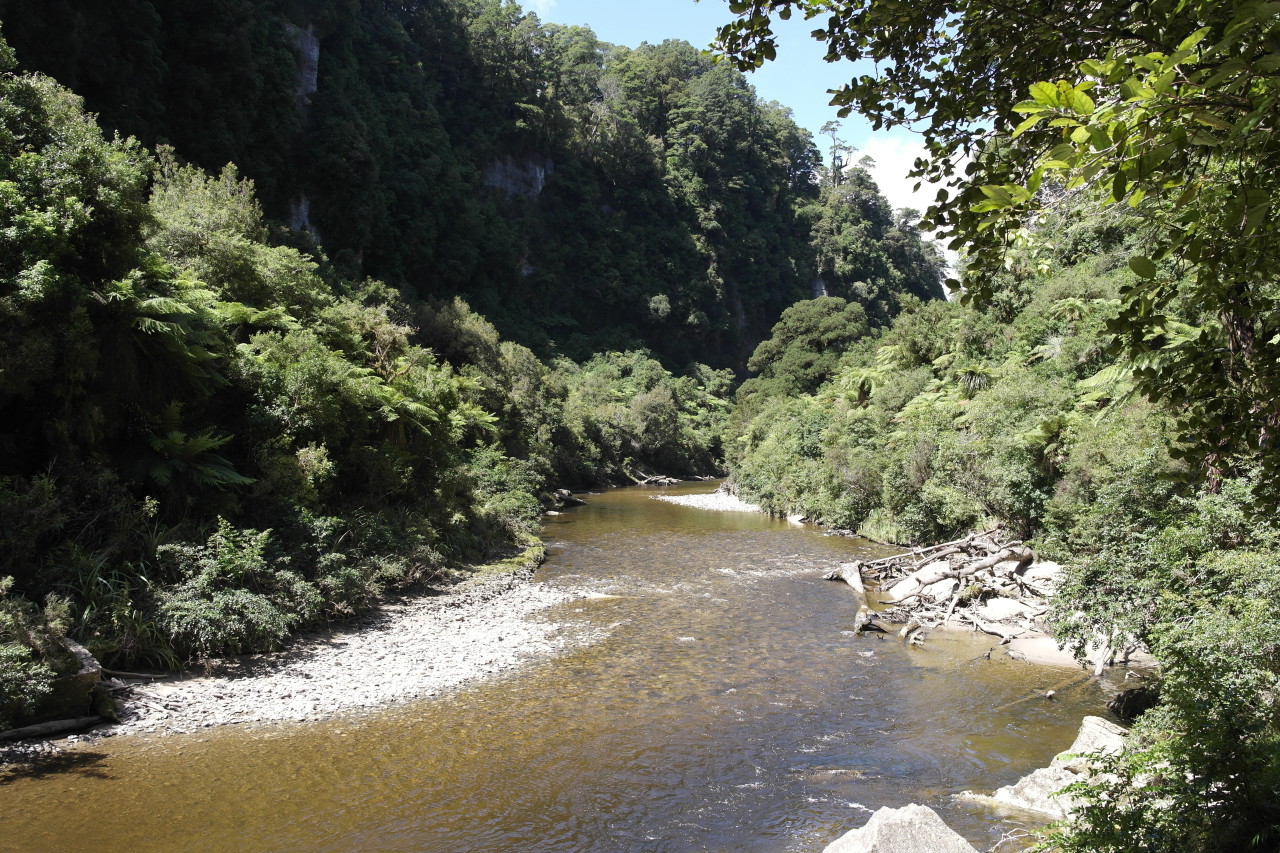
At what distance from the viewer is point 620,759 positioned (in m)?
8.73

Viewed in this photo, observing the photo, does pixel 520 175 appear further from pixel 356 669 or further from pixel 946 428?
pixel 356 669

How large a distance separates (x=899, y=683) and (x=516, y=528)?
14.8 metres

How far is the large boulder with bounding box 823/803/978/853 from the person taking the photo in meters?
5.44

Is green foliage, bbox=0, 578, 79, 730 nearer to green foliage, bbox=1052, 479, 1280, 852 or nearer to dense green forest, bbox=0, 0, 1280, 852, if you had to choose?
dense green forest, bbox=0, 0, 1280, 852

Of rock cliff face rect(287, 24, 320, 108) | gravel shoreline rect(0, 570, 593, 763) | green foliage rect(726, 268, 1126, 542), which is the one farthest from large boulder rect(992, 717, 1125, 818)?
rock cliff face rect(287, 24, 320, 108)

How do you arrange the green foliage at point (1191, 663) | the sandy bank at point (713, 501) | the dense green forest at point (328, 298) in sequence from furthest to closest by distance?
the sandy bank at point (713, 501) → the dense green forest at point (328, 298) → the green foliage at point (1191, 663)

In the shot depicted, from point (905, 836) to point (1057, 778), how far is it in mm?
3201

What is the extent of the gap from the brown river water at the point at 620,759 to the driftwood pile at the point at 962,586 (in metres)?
1.09

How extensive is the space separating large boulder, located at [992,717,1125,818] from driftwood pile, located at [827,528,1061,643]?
562 centimetres

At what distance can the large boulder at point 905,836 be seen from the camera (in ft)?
17.9

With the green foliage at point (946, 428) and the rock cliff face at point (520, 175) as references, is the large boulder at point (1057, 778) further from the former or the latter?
the rock cliff face at point (520, 175)

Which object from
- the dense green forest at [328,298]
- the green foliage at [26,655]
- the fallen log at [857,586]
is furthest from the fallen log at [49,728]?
the fallen log at [857,586]

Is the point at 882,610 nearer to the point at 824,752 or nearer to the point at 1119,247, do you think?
the point at 824,752

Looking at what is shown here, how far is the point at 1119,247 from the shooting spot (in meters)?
25.9
